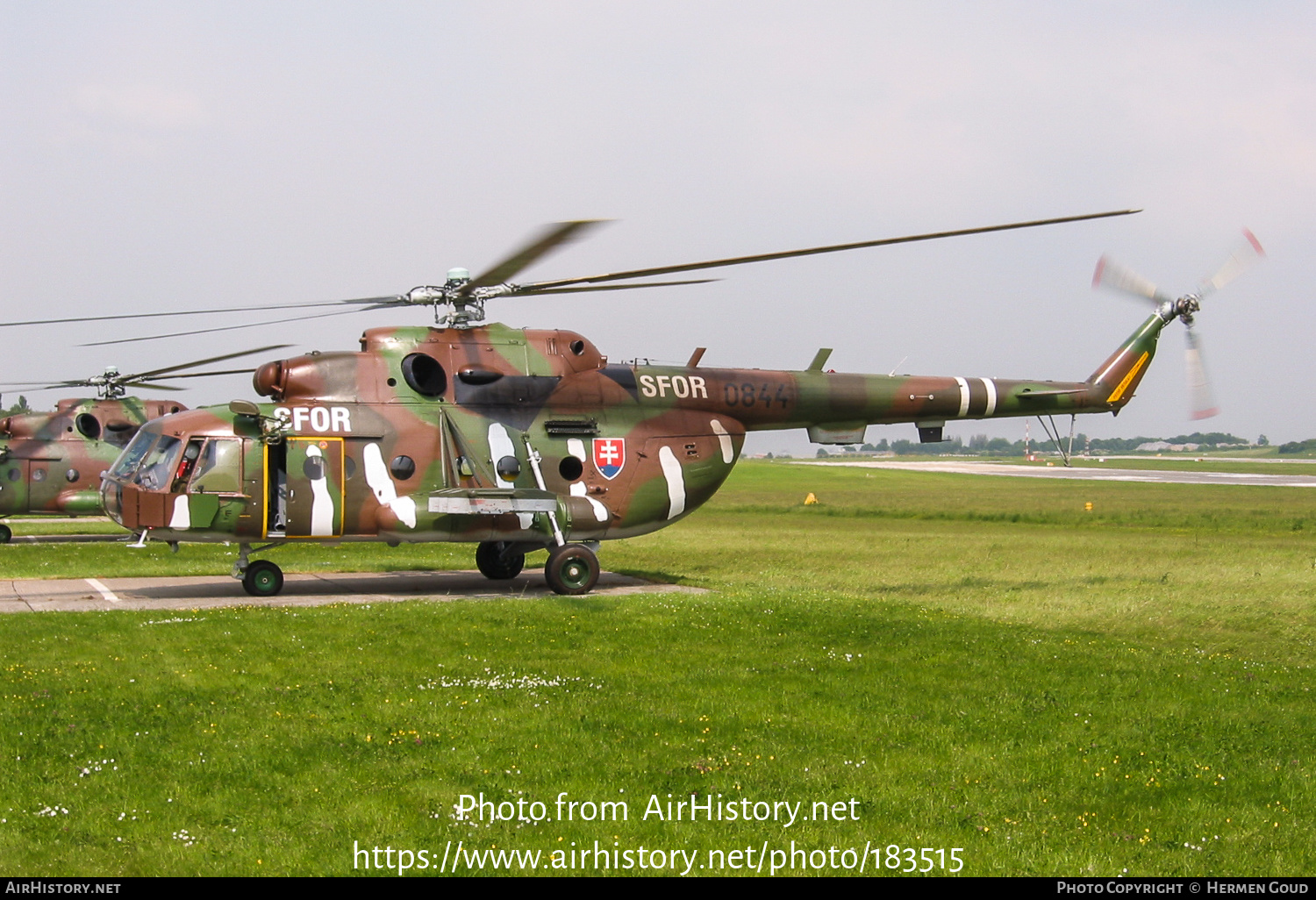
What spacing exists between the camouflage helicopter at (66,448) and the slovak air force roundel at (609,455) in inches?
631

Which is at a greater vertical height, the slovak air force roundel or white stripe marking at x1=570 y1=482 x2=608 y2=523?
the slovak air force roundel

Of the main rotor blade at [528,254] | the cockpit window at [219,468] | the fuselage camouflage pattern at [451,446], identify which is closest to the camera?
the main rotor blade at [528,254]

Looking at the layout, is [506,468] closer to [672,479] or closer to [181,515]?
[672,479]

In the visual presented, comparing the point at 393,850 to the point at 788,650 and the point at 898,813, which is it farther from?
the point at 788,650

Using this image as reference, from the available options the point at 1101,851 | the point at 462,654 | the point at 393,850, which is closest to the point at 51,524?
the point at 462,654

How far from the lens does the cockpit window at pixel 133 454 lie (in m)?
19.2

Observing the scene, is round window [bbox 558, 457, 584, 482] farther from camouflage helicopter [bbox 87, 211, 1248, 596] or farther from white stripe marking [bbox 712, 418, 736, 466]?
white stripe marking [bbox 712, 418, 736, 466]

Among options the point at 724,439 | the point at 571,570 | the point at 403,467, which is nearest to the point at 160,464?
the point at 403,467

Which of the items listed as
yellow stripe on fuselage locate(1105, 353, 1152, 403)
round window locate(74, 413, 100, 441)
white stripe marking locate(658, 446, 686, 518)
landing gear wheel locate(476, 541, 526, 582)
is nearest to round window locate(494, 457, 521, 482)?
white stripe marking locate(658, 446, 686, 518)

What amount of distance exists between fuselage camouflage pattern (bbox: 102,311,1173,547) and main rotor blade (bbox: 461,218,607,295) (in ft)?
6.93

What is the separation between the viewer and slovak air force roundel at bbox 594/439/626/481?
20.7 metres

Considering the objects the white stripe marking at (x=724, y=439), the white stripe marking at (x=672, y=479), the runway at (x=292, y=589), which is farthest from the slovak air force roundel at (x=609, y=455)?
the runway at (x=292, y=589)

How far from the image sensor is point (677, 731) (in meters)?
10.2

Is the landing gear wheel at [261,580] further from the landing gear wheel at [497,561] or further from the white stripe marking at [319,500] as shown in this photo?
the landing gear wheel at [497,561]
